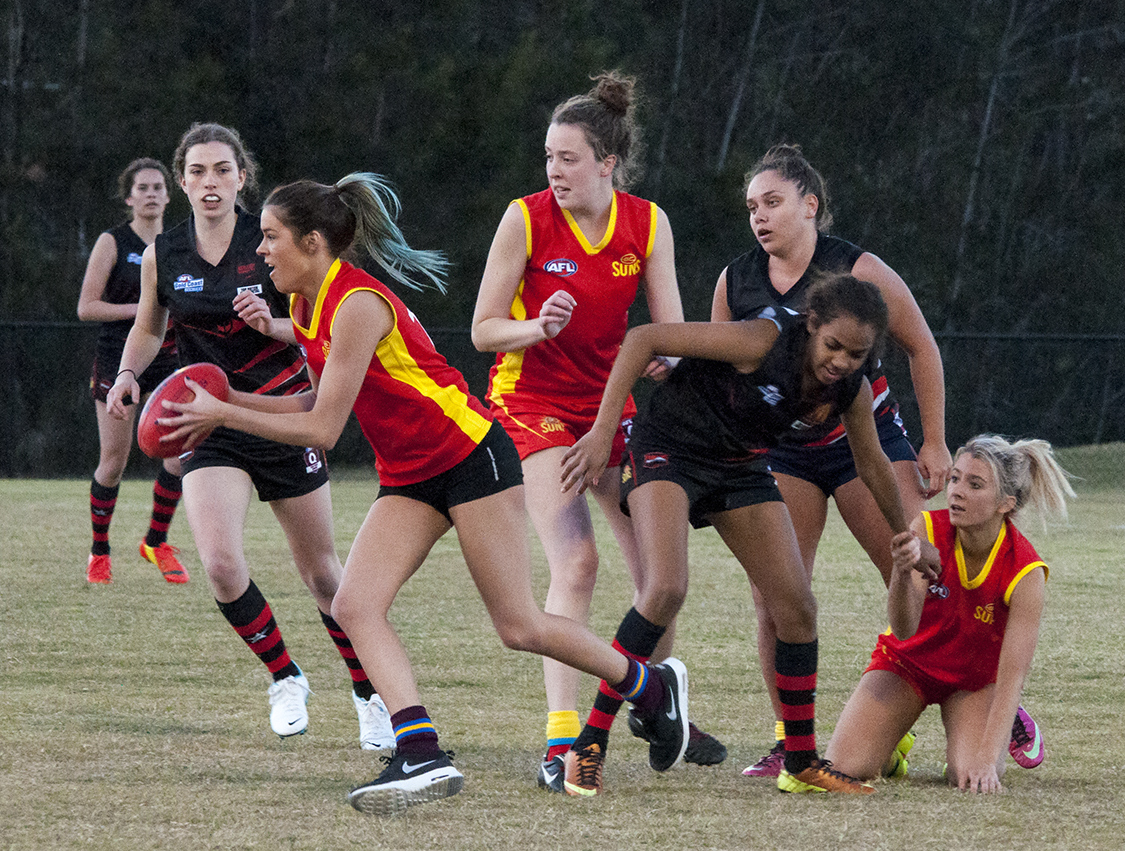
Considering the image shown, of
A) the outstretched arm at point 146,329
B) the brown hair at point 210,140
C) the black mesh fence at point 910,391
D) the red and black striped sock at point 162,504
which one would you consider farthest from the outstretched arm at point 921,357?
the black mesh fence at point 910,391

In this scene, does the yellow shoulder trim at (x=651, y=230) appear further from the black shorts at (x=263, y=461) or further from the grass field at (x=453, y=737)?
the grass field at (x=453, y=737)

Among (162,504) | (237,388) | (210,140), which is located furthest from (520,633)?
(162,504)

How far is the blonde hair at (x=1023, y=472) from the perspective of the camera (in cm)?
381

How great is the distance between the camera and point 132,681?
488 centimetres

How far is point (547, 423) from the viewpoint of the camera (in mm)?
3953

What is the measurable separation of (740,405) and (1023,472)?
807 mm

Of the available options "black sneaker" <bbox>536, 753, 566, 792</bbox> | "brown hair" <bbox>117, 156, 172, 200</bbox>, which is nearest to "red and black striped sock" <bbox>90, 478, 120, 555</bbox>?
"brown hair" <bbox>117, 156, 172, 200</bbox>

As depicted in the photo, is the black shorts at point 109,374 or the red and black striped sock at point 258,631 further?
the black shorts at point 109,374

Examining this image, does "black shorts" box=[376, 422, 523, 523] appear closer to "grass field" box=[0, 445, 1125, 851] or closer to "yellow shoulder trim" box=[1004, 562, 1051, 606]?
"grass field" box=[0, 445, 1125, 851]

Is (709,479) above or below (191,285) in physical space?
below

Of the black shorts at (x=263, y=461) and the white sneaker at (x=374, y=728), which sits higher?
the black shorts at (x=263, y=461)

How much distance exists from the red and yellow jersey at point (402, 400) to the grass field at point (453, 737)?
0.77 meters

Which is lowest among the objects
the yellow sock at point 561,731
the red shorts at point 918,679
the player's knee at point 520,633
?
the yellow sock at point 561,731

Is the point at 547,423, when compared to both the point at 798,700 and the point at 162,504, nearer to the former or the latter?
the point at 798,700
